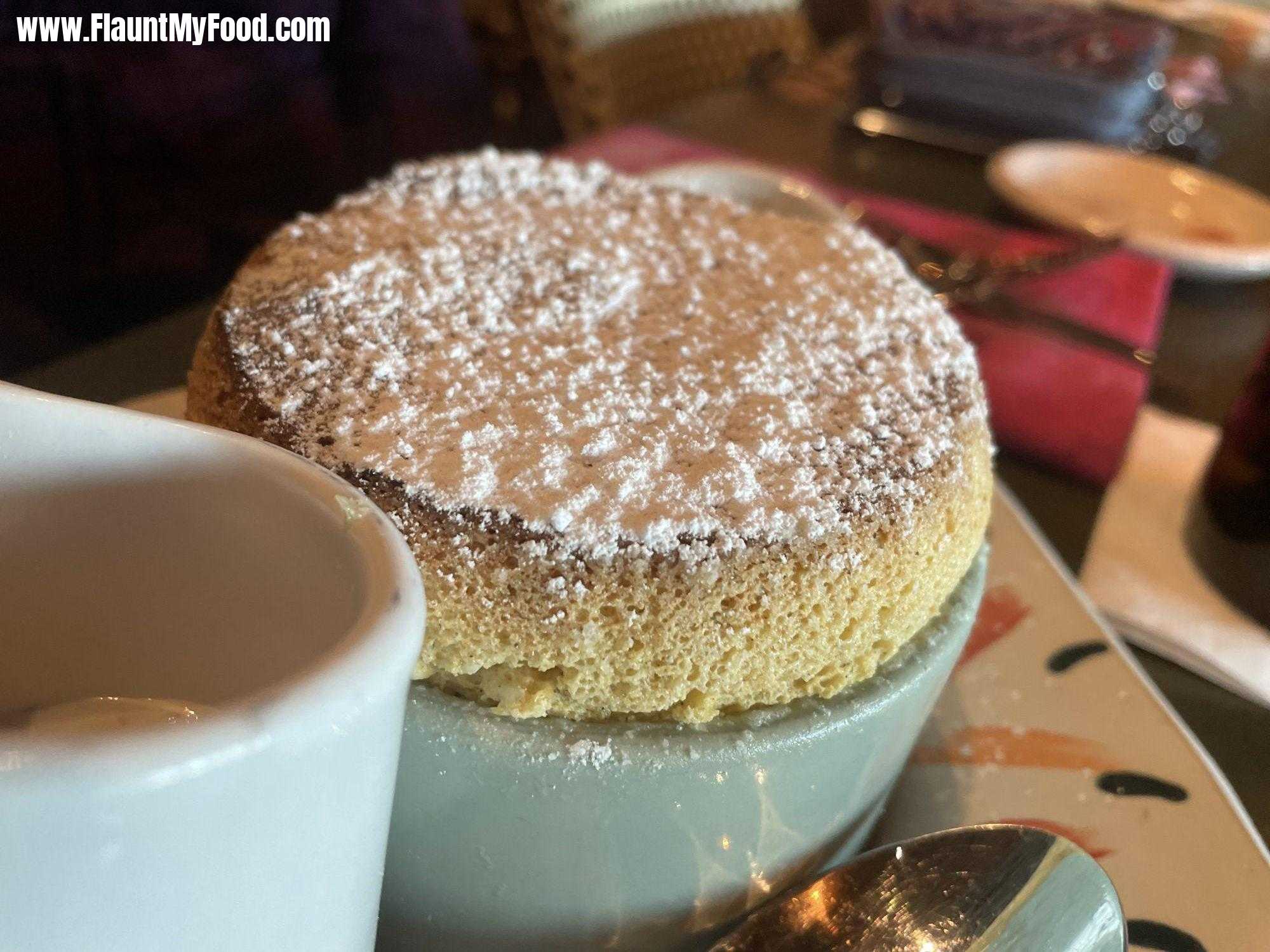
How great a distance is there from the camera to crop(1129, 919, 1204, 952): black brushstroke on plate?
1.35 ft

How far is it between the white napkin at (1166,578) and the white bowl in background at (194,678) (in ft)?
1.66

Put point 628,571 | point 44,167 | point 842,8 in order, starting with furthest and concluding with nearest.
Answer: point 842,8
point 44,167
point 628,571

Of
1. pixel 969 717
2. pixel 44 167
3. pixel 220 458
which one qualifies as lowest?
pixel 969 717

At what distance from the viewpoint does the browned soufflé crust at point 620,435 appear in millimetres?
328

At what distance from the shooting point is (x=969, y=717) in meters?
0.52

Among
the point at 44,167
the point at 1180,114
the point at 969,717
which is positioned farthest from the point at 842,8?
the point at 969,717

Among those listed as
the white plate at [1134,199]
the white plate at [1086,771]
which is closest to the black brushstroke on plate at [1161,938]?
the white plate at [1086,771]

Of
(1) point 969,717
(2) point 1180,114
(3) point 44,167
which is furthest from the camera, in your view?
(2) point 1180,114

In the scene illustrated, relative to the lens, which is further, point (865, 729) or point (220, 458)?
point (865, 729)

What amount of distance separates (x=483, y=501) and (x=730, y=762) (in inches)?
4.6

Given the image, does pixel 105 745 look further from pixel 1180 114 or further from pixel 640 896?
pixel 1180 114

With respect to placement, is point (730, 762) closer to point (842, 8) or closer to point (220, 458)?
point (220, 458)

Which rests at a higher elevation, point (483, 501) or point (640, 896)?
point (483, 501)

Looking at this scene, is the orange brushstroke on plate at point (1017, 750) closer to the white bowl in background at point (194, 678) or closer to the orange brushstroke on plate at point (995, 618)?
the orange brushstroke on plate at point (995, 618)
